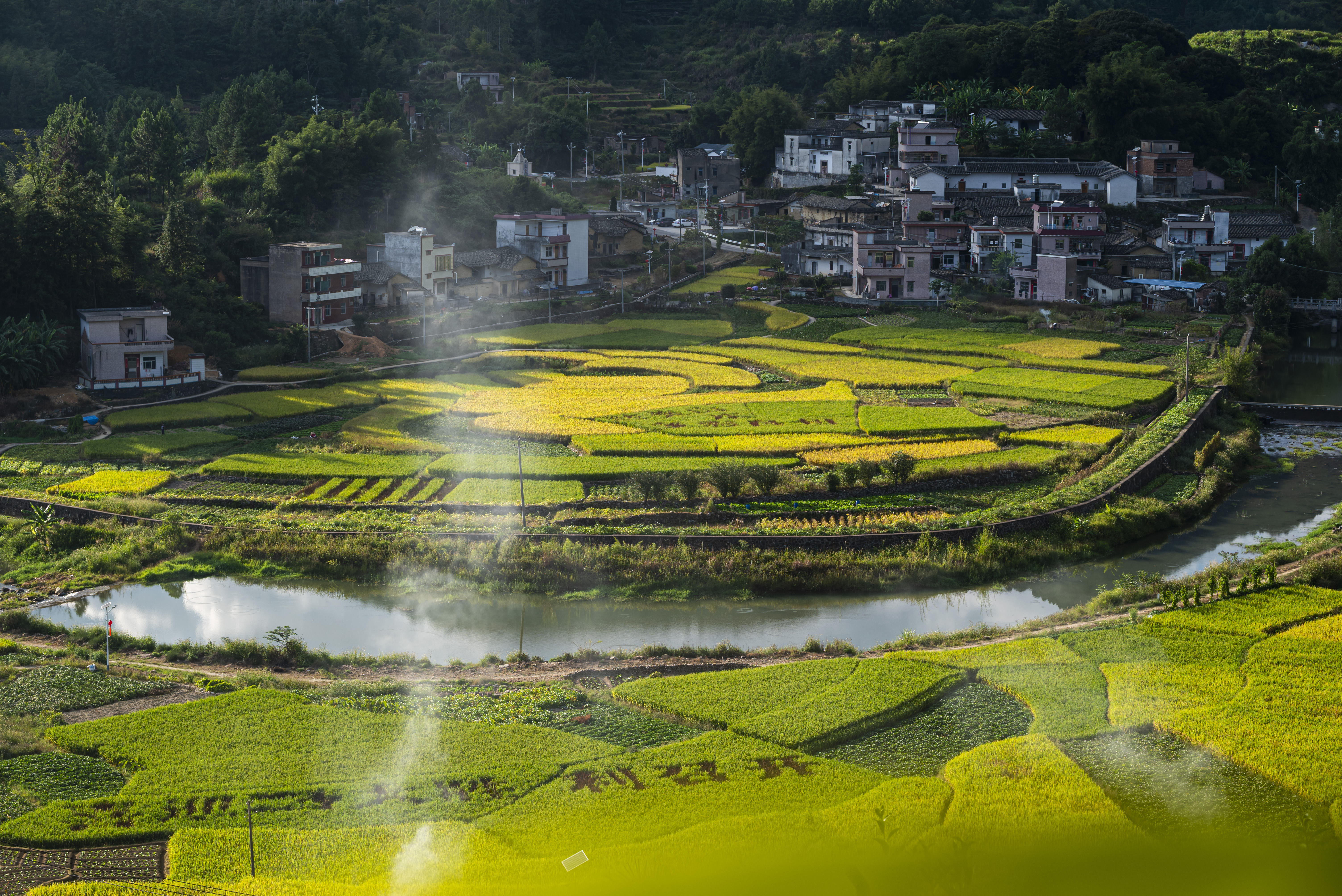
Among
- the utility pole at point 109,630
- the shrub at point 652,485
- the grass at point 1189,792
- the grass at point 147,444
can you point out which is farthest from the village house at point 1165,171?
the utility pole at point 109,630

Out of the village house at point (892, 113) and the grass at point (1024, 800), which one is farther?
the village house at point (892, 113)

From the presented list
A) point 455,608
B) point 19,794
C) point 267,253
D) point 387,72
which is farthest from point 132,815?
point 387,72

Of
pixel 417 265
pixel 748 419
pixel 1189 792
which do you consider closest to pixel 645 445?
pixel 748 419

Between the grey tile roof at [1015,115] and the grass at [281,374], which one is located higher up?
the grey tile roof at [1015,115]

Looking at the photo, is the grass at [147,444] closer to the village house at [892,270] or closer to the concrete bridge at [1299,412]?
the village house at [892,270]

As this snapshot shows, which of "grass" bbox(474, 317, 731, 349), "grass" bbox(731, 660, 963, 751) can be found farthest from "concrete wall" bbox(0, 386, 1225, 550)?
"grass" bbox(474, 317, 731, 349)

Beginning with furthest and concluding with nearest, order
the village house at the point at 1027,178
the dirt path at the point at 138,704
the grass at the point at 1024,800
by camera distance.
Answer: the village house at the point at 1027,178
the dirt path at the point at 138,704
the grass at the point at 1024,800
